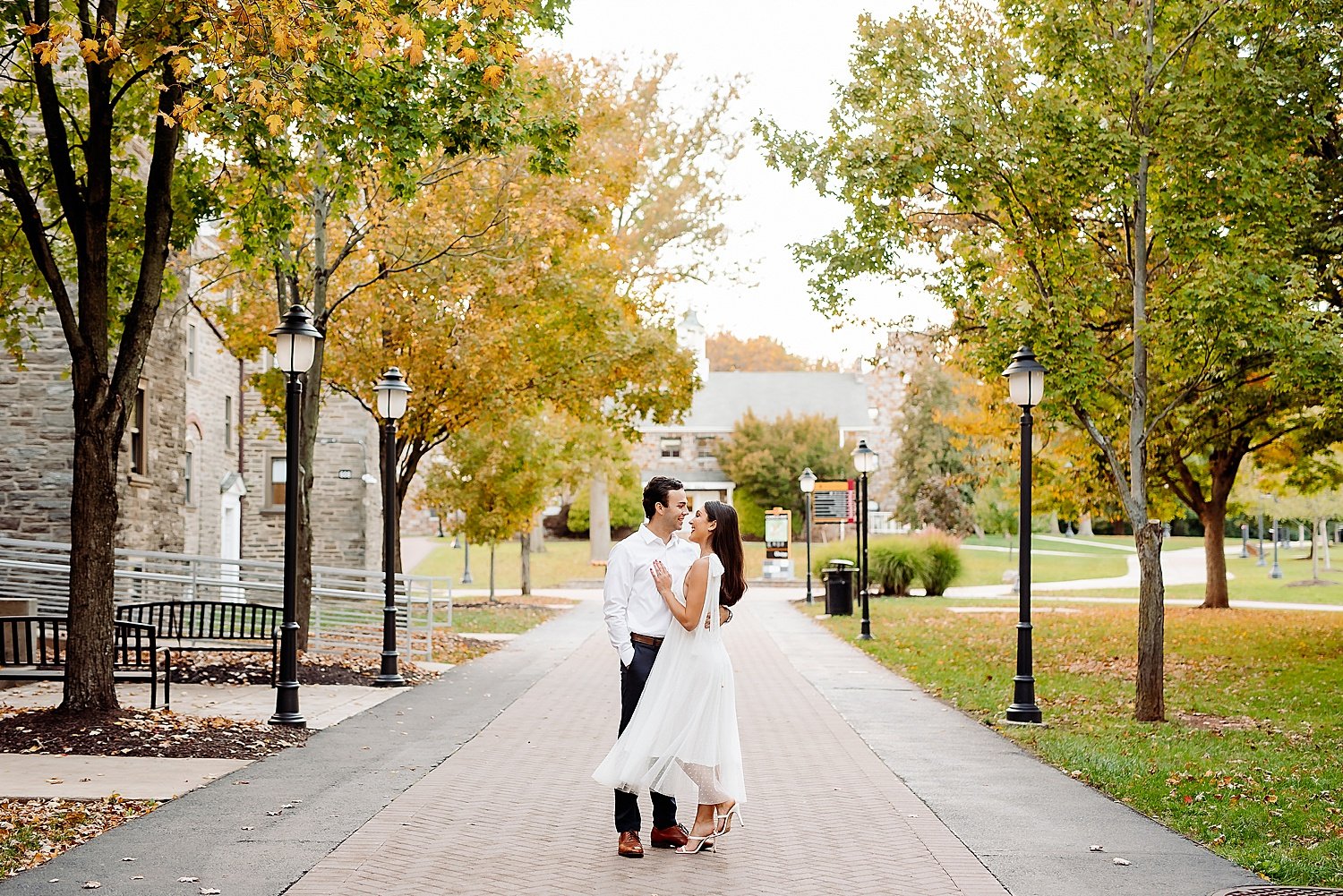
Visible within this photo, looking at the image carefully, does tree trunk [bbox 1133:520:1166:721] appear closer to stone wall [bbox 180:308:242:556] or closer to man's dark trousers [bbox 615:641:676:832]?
man's dark trousers [bbox 615:641:676:832]

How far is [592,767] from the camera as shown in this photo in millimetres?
9969

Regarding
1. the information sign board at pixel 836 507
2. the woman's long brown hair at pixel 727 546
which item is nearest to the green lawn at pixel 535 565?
the information sign board at pixel 836 507

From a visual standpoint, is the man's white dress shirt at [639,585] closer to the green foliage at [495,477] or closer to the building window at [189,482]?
the green foliage at [495,477]

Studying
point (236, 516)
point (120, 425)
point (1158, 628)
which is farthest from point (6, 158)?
point (236, 516)

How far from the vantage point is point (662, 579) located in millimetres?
6871

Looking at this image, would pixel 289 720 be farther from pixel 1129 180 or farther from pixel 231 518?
pixel 231 518

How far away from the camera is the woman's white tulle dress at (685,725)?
6898mm

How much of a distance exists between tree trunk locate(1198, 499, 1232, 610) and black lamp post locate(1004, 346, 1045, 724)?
1957 cm

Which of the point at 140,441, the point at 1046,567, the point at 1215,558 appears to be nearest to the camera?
the point at 140,441

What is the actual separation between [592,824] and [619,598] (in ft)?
5.50

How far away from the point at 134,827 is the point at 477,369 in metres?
14.4

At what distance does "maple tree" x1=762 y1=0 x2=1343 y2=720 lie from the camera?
11969mm

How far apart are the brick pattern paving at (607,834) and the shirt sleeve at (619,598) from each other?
1134 millimetres

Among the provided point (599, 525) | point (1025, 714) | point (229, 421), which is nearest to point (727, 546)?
point (1025, 714)
